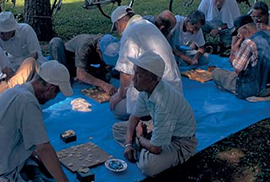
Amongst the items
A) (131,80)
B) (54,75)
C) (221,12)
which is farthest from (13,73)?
(221,12)

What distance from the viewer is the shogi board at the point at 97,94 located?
5.21 m

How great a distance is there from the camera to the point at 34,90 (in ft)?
8.75

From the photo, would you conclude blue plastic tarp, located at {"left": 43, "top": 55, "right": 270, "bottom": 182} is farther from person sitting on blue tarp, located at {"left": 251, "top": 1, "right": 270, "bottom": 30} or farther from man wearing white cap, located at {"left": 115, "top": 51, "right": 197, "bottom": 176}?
person sitting on blue tarp, located at {"left": 251, "top": 1, "right": 270, "bottom": 30}

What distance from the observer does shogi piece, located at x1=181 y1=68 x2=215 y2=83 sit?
6.05m

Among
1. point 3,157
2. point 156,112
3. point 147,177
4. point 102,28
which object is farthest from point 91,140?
point 102,28

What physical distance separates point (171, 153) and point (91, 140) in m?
1.14

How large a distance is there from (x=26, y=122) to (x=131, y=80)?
5.87 ft

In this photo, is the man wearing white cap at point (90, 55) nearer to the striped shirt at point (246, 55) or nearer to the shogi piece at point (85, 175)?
the striped shirt at point (246, 55)

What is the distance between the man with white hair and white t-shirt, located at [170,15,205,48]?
1404mm

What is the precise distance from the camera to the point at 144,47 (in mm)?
4031

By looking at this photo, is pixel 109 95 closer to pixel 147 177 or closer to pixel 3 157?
pixel 147 177

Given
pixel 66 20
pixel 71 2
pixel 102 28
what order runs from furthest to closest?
pixel 71 2, pixel 66 20, pixel 102 28

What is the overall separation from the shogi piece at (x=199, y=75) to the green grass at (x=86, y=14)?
151 inches

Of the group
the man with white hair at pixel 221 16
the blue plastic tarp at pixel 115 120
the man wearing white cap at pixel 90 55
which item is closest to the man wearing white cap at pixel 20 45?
the man wearing white cap at pixel 90 55
